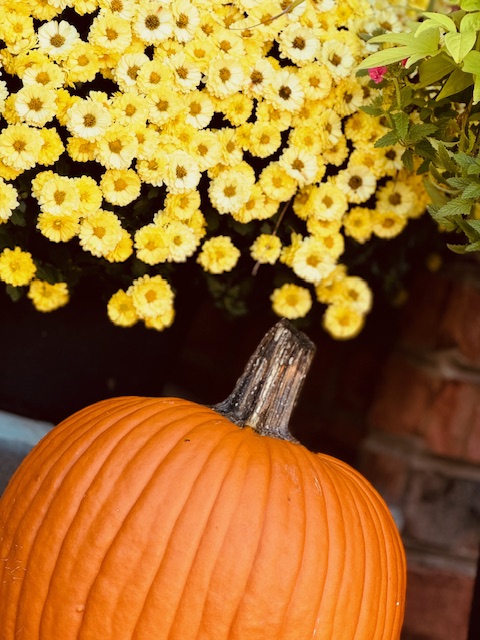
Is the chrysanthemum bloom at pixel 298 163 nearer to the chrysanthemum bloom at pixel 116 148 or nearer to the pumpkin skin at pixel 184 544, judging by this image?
the chrysanthemum bloom at pixel 116 148

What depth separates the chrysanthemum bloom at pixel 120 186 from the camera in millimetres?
768

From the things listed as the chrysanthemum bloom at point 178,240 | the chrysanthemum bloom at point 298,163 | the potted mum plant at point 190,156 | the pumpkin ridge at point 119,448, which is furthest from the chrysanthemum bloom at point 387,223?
the pumpkin ridge at point 119,448

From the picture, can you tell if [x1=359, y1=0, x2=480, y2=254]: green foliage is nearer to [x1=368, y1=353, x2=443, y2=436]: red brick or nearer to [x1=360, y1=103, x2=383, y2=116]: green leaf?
[x1=360, y1=103, x2=383, y2=116]: green leaf

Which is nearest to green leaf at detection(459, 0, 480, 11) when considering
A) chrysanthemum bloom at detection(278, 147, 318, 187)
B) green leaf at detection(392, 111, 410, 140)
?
green leaf at detection(392, 111, 410, 140)

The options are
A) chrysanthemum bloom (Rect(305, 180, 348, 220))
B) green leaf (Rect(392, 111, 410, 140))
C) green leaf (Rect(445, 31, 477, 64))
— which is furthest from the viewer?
chrysanthemum bloom (Rect(305, 180, 348, 220))

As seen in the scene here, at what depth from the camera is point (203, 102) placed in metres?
0.78

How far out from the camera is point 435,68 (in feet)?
2.39

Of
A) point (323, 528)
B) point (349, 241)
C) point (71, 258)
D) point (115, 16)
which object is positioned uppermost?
point (115, 16)

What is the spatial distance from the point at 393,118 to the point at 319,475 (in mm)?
352

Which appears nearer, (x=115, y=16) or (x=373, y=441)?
(x=115, y=16)

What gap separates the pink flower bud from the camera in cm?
76

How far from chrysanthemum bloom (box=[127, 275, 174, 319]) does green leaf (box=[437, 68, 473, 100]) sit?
339mm

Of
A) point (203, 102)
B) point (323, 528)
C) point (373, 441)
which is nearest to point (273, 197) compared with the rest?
point (203, 102)

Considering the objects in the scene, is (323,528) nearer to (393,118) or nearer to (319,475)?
(319,475)
